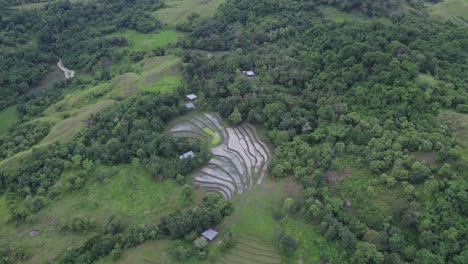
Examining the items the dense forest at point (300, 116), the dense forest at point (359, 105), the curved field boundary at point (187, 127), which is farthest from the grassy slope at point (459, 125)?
the curved field boundary at point (187, 127)

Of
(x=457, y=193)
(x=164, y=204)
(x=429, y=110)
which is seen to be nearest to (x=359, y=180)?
(x=457, y=193)

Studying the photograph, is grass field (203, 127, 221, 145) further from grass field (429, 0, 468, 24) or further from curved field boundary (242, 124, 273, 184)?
grass field (429, 0, 468, 24)

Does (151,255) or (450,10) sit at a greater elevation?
(450,10)

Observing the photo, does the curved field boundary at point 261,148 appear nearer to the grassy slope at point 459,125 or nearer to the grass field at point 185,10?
the grassy slope at point 459,125

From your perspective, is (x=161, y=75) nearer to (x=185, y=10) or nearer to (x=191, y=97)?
(x=191, y=97)

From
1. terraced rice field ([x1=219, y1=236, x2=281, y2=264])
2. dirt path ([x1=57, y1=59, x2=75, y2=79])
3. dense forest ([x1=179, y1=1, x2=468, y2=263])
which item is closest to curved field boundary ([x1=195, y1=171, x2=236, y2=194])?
dense forest ([x1=179, y1=1, x2=468, y2=263])

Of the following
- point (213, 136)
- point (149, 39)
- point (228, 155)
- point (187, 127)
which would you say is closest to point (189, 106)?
point (187, 127)
